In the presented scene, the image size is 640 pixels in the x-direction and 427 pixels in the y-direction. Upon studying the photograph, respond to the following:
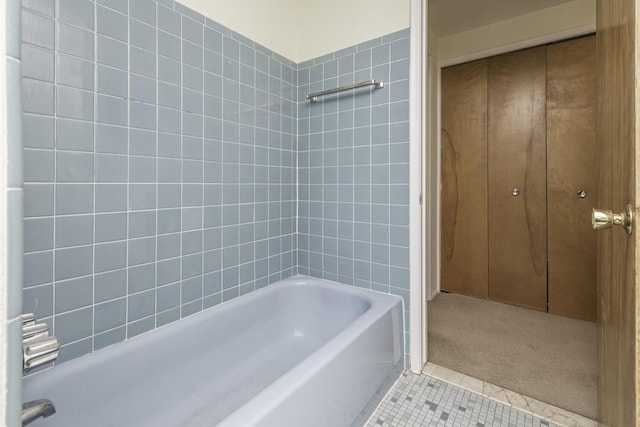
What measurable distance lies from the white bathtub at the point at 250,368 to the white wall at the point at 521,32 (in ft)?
7.34

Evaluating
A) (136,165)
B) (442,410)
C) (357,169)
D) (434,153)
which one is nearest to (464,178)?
(434,153)

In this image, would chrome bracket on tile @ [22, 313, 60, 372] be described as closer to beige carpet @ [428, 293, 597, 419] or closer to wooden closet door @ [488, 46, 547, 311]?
beige carpet @ [428, 293, 597, 419]

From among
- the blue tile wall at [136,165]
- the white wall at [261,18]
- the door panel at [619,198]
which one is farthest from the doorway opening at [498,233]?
the blue tile wall at [136,165]

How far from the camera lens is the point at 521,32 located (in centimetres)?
234

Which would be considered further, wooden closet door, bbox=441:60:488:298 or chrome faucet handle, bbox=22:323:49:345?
wooden closet door, bbox=441:60:488:298

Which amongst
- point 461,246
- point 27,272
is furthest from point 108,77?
point 461,246

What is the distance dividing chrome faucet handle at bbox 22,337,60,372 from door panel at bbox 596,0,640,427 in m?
0.90

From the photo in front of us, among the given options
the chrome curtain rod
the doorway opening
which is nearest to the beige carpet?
the doorway opening

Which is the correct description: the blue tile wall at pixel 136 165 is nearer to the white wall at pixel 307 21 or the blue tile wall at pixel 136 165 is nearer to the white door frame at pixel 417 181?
the white wall at pixel 307 21

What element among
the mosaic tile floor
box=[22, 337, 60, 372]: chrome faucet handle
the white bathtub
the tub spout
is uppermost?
box=[22, 337, 60, 372]: chrome faucet handle

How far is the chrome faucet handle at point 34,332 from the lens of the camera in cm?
37

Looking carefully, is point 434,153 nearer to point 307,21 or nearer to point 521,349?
point 307,21

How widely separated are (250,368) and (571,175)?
8.40 ft

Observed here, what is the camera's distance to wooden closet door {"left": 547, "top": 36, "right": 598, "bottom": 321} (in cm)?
217
